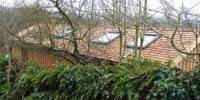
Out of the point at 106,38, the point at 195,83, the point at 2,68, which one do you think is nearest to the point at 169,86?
the point at 195,83

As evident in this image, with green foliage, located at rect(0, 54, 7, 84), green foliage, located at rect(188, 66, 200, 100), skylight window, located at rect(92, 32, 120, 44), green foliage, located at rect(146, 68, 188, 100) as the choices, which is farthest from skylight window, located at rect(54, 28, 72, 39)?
green foliage, located at rect(188, 66, 200, 100)

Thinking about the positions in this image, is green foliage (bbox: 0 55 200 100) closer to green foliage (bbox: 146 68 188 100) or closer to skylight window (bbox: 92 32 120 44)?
green foliage (bbox: 146 68 188 100)

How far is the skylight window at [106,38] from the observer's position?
10859mm

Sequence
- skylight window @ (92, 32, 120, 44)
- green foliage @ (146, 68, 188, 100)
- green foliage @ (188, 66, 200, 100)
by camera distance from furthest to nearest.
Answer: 1. skylight window @ (92, 32, 120, 44)
2. green foliage @ (146, 68, 188, 100)
3. green foliage @ (188, 66, 200, 100)

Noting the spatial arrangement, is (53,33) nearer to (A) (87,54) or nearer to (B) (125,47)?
(A) (87,54)

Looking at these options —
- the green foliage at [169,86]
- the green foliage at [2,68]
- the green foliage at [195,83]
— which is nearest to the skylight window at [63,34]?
the green foliage at [2,68]

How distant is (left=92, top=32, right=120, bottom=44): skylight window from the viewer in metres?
10.9

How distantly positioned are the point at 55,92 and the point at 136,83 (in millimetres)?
2161

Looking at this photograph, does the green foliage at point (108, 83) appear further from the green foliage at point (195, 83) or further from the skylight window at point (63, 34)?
the skylight window at point (63, 34)

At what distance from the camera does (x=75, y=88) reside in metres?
7.41

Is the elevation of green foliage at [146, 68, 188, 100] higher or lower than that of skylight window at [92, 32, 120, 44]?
lower

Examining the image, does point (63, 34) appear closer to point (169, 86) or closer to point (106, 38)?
point (106, 38)

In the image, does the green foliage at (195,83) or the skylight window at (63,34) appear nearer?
the green foliage at (195,83)

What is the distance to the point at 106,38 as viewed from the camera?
1120 centimetres
